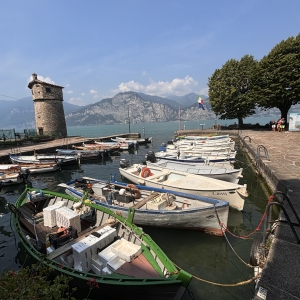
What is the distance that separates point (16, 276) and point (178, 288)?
3.23 m

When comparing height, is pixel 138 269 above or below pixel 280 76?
below

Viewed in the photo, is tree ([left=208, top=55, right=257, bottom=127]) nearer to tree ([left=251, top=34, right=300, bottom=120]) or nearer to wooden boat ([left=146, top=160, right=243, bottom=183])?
tree ([left=251, top=34, right=300, bottom=120])

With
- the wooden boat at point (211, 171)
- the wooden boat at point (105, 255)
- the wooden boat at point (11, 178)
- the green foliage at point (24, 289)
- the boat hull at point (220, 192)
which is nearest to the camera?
the green foliage at point (24, 289)

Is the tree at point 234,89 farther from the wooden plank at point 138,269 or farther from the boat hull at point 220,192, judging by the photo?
the wooden plank at point 138,269

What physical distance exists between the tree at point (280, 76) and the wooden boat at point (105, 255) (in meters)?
37.7

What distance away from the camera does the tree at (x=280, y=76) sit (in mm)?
32531

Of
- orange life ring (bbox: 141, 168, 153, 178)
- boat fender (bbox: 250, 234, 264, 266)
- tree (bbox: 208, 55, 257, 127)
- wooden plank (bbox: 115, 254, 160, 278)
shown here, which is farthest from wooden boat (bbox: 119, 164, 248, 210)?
tree (bbox: 208, 55, 257, 127)

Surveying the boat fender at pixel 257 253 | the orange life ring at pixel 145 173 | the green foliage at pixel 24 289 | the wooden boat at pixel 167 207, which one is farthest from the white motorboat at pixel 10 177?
the boat fender at pixel 257 253

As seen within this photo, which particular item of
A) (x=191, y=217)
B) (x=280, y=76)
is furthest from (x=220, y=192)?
(x=280, y=76)

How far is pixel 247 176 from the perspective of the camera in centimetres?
1678

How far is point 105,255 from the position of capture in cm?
559

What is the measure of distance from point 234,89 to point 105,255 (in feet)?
140

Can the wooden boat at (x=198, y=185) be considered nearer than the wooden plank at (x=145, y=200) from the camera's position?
No

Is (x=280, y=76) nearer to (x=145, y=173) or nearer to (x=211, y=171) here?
(x=211, y=171)
